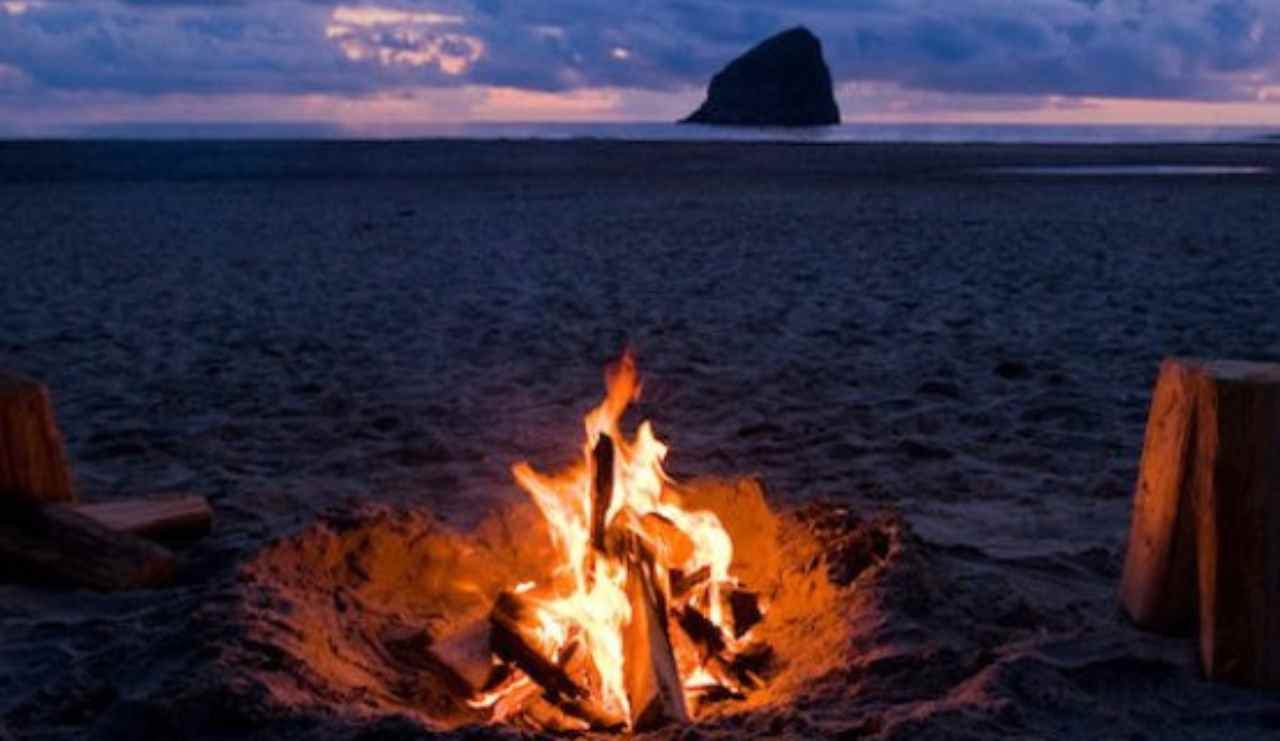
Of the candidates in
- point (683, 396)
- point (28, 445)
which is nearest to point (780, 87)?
point (683, 396)

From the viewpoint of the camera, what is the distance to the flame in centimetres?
418

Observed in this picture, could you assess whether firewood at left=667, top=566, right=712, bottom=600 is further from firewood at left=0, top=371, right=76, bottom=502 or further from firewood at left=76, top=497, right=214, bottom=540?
firewood at left=0, top=371, right=76, bottom=502

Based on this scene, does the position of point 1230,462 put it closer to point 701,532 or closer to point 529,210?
point 701,532

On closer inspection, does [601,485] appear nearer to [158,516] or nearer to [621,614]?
[621,614]

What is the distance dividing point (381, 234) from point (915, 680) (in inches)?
607

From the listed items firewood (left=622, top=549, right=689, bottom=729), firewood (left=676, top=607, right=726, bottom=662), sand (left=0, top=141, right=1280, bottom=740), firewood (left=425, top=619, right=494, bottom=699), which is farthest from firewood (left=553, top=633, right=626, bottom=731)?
sand (left=0, top=141, right=1280, bottom=740)

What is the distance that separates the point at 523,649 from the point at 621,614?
31cm

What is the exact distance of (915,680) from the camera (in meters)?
3.79

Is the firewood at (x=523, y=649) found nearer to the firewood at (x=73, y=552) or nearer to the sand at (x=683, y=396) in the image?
the sand at (x=683, y=396)

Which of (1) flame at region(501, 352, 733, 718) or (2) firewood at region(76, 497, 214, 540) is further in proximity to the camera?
(2) firewood at region(76, 497, 214, 540)

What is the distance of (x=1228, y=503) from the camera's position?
3.61 metres

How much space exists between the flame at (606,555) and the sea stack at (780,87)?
142 meters

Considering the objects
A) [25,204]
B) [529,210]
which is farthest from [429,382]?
[25,204]

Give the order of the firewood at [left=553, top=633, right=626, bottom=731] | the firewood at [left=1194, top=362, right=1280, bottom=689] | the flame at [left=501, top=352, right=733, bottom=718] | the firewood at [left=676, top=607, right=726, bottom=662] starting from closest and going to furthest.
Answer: the firewood at [left=1194, top=362, right=1280, bottom=689] → the firewood at [left=553, top=633, right=626, bottom=731] → the flame at [left=501, top=352, right=733, bottom=718] → the firewood at [left=676, top=607, right=726, bottom=662]
